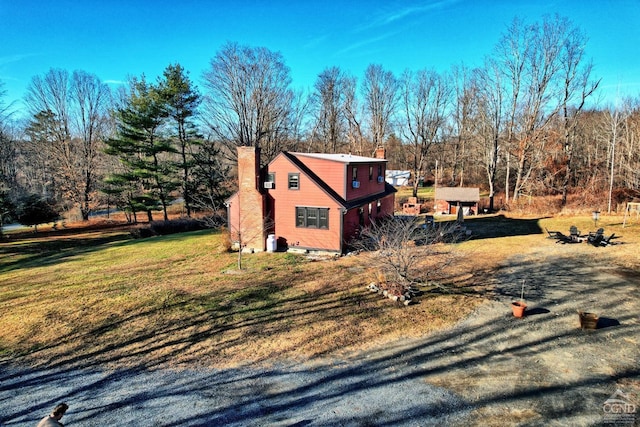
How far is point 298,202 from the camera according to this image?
1912 cm

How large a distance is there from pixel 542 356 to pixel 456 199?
965 inches

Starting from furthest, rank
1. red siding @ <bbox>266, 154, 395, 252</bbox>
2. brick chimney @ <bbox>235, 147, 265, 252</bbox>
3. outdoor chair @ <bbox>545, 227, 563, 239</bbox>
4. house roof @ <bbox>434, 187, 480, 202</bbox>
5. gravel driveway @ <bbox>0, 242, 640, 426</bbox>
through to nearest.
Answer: house roof @ <bbox>434, 187, 480, 202</bbox> < outdoor chair @ <bbox>545, 227, 563, 239</bbox> < brick chimney @ <bbox>235, 147, 265, 252</bbox> < red siding @ <bbox>266, 154, 395, 252</bbox> < gravel driveway @ <bbox>0, 242, 640, 426</bbox>

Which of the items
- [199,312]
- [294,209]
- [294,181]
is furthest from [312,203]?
[199,312]

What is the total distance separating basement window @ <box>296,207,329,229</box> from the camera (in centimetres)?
1861

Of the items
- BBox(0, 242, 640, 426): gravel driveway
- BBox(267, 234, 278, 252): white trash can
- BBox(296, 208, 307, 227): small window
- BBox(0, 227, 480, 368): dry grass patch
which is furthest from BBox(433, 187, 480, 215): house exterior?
BBox(0, 242, 640, 426): gravel driveway

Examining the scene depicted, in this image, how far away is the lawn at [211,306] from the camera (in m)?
9.44

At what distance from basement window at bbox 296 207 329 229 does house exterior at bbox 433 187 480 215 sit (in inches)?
669

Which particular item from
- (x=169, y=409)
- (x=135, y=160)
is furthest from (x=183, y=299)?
(x=135, y=160)

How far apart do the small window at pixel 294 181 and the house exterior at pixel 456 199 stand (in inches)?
697

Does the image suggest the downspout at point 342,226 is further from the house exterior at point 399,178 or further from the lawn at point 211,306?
the house exterior at point 399,178

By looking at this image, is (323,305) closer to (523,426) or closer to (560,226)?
(523,426)

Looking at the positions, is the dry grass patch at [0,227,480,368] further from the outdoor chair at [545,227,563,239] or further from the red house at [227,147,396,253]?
the outdoor chair at [545,227,563,239]

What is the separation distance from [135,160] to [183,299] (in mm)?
25128

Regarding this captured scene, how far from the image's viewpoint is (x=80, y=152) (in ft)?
121
